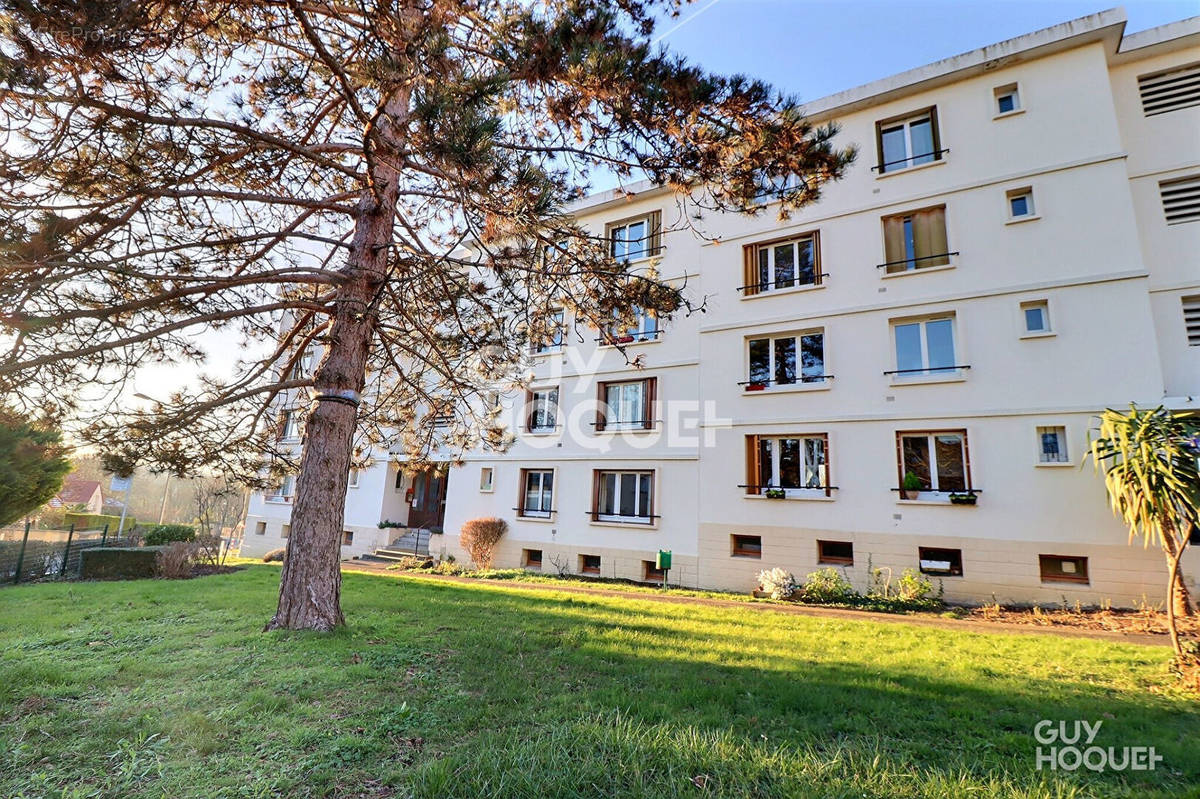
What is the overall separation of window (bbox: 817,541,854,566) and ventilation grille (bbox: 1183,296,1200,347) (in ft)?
23.0

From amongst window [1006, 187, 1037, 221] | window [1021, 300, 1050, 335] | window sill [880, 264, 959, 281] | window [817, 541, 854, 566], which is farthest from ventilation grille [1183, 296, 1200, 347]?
window [817, 541, 854, 566]

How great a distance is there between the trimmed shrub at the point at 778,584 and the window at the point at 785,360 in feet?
13.8

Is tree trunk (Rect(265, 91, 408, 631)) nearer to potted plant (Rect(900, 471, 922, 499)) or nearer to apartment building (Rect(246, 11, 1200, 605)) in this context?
apartment building (Rect(246, 11, 1200, 605))

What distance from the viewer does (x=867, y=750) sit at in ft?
10.2

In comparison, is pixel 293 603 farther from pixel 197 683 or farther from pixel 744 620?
pixel 744 620

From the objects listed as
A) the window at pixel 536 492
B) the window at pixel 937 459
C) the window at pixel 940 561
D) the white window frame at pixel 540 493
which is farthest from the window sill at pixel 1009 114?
→ the window at pixel 536 492

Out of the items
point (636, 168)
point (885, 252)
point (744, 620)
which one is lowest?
point (744, 620)

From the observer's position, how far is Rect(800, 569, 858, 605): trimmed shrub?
986 cm

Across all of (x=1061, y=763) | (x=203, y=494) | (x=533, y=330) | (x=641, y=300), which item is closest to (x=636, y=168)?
(x=641, y=300)

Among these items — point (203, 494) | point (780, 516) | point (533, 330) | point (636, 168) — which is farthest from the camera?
point (203, 494)

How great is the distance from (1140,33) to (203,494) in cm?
2683

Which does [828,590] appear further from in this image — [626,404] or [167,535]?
[167,535]

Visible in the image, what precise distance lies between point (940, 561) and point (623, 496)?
7.16 metres

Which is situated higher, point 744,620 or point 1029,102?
point 1029,102
